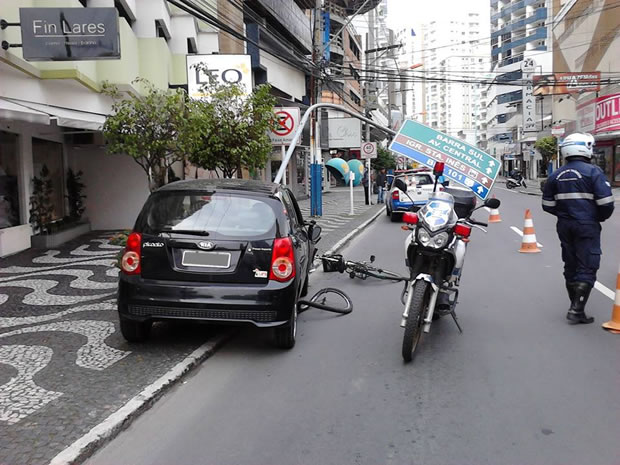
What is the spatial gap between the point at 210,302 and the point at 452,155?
493 cm

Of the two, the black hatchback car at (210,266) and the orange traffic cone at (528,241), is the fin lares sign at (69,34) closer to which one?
the black hatchback car at (210,266)

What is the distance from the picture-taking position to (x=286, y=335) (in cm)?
560

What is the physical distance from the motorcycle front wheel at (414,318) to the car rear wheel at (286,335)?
3.50 feet

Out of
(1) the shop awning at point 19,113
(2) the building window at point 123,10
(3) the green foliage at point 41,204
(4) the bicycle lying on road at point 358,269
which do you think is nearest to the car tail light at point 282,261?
(4) the bicycle lying on road at point 358,269

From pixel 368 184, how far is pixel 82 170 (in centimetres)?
1451

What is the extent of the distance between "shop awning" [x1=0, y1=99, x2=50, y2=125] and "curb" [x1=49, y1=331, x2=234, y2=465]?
5667 mm

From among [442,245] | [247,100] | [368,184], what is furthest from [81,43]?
[368,184]

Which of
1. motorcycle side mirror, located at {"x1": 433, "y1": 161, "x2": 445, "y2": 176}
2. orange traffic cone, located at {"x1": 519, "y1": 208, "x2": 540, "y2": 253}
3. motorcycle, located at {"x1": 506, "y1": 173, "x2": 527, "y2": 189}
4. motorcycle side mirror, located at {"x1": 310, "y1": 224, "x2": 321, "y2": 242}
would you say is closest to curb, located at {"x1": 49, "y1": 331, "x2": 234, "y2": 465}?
motorcycle side mirror, located at {"x1": 310, "y1": 224, "x2": 321, "y2": 242}

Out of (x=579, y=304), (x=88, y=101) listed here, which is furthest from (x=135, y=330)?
(x=88, y=101)

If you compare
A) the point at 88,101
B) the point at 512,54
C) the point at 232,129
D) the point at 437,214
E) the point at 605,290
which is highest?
the point at 512,54

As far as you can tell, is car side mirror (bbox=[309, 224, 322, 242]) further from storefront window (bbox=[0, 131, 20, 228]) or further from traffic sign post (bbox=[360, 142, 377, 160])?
traffic sign post (bbox=[360, 142, 377, 160])

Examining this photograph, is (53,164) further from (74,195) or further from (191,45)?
(191,45)

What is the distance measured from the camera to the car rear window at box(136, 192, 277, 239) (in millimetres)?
5461

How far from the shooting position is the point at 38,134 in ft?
43.3
